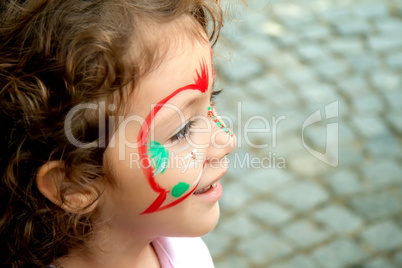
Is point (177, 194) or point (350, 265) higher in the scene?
point (177, 194)

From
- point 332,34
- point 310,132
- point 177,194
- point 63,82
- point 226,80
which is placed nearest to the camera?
point 63,82

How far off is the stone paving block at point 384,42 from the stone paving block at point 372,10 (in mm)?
280

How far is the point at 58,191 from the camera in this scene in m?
1.34

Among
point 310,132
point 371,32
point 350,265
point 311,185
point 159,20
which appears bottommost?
point 350,265

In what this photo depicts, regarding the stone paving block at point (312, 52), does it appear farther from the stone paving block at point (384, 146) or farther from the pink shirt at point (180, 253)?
the pink shirt at point (180, 253)

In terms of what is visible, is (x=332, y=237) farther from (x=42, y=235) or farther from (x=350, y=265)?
(x=42, y=235)

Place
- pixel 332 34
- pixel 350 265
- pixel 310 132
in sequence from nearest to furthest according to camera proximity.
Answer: pixel 350 265, pixel 310 132, pixel 332 34

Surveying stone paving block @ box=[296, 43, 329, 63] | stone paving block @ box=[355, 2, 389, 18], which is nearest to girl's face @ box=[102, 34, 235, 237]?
stone paving block @ box=[296, 43, 329, 63]

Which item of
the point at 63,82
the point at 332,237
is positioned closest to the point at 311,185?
the point at 332,237

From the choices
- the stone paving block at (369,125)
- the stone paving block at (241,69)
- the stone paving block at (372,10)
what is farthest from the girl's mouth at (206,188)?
the stone paving block at (372,10)

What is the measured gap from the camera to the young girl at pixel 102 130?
4.16ft

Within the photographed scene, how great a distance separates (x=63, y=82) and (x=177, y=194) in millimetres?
399

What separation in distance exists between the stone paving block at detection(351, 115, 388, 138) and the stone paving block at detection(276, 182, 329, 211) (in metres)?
0.56

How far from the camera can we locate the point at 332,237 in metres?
Answer: 2.84
